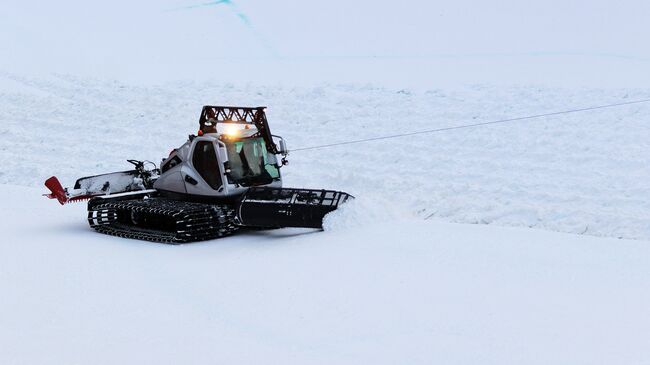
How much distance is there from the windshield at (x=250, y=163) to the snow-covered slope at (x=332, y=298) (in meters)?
0.75

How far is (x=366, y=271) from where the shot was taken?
9711 mm

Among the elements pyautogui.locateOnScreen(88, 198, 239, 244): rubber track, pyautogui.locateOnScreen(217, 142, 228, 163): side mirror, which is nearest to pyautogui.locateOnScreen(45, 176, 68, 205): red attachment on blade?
pyautogui.locateOnScreen(88, 198, 239, 244): rubber track

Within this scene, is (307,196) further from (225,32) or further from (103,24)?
(103,24)

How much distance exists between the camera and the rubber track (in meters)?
11.6

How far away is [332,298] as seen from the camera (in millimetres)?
8641

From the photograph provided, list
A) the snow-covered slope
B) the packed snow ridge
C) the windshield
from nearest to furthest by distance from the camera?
1. the snow-covered slope
2. the windshield
3. the packed snow ridge

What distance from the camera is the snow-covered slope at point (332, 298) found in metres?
7.18

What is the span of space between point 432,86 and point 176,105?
20.6ft

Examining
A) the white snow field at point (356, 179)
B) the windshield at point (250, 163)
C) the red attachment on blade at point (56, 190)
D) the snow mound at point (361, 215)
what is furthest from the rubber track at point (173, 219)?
the snow mound at point (361, 215)

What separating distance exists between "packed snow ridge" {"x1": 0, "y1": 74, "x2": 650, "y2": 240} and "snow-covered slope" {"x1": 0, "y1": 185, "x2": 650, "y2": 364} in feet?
4.35

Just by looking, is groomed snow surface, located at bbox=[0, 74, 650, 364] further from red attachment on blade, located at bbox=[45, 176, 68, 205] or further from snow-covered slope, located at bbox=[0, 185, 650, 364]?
red attachment on blade, located at bbox=[45, 176, 68, 205]

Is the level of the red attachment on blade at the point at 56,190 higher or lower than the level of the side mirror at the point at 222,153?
lower

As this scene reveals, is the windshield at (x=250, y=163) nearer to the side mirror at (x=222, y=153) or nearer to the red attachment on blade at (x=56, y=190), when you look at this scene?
the side mirror at (x=222, y=153)

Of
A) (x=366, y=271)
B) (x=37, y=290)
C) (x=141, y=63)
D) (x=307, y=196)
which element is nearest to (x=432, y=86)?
(x=141, y=63)
